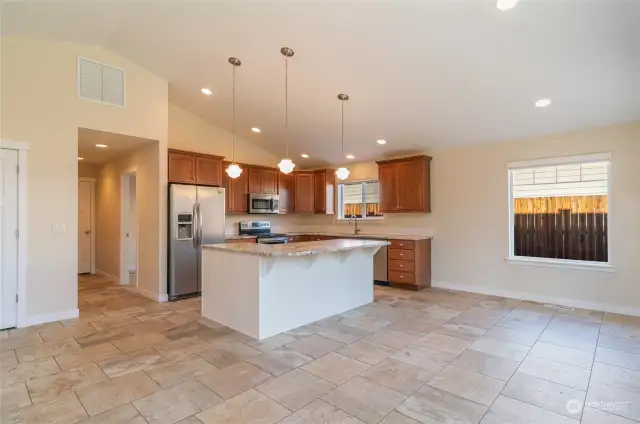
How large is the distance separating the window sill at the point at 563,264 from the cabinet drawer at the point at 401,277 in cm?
150

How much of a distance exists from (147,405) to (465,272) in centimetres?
505

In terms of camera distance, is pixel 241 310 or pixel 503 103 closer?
pixel 241 310

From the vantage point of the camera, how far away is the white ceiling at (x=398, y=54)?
301cm

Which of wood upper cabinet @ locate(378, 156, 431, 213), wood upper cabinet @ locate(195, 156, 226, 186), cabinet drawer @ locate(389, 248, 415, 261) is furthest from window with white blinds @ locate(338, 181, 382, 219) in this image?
wood upper cabinet @ locate(195, 156, 226, 186)

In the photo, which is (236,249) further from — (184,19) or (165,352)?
(184,19)

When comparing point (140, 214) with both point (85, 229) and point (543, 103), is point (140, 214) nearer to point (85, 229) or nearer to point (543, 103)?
point (85, 229)

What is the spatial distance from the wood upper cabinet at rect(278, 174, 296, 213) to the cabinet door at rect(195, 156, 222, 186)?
1.73m

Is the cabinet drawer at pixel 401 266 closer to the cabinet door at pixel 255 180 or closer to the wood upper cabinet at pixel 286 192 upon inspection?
the wood upper cabinet at pixel 286 192

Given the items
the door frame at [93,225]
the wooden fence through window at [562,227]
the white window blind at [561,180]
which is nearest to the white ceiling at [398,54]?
the white window blind at [561,180]

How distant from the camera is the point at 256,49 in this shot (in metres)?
4.03

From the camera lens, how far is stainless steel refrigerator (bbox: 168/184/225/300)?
514cm

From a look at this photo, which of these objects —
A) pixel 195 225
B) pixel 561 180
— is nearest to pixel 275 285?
pixel 195 225

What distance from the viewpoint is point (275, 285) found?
12.0 ft

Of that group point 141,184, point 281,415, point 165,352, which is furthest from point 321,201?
point 281,415
